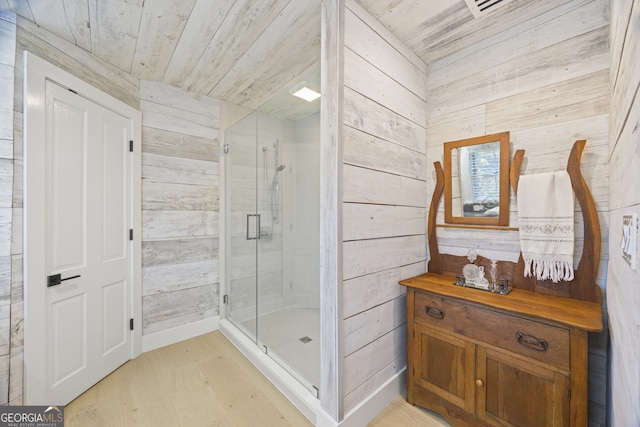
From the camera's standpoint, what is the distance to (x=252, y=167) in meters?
2.59

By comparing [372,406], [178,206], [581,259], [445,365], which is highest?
[178,206]

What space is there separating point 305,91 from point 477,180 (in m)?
1.42

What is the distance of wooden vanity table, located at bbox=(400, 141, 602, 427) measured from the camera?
3.80ft

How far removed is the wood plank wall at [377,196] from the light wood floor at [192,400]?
46 cm

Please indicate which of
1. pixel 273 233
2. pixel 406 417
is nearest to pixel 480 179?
pixel 406 417

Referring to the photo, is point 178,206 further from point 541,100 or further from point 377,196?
point 541,100

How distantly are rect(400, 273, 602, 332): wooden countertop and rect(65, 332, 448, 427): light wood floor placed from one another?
0.81m

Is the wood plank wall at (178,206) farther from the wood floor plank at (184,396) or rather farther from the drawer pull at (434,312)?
the drawer pull at (434,312)

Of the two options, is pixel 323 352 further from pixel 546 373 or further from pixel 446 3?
pixel 446 3

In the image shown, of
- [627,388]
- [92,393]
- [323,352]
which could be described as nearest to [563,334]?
[627,388]

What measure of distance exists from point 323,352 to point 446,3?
2129mm

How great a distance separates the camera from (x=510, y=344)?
1.30 metres

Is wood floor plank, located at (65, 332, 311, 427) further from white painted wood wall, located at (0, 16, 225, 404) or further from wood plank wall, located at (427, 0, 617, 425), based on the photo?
wood plank wall, located at (427, 0, 617, 425)

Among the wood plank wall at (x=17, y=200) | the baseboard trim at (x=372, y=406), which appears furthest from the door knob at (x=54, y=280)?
the baseboard trim at (x=372, y=406)
